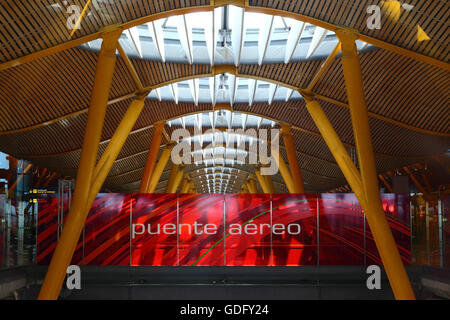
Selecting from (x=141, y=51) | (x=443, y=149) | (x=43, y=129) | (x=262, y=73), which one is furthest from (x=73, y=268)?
(x=443, y=149)

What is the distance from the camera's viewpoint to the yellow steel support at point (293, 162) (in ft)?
104

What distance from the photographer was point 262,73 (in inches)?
999

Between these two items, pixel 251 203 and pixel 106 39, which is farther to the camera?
pixel 251 203

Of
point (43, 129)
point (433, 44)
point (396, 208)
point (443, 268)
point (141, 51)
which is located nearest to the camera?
point (443, 268)

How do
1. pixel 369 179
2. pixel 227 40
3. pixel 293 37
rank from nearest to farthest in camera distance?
pixel 369 179
pixel 293 37
pixel 227 40

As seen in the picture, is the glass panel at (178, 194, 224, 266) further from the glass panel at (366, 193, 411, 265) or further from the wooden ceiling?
the wooden ceiling

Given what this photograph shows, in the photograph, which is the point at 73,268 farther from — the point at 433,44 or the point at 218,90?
the point at 218,90

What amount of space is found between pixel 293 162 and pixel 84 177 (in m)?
19.6

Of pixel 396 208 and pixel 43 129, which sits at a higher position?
pixel 43 129

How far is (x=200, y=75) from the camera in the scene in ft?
83.7

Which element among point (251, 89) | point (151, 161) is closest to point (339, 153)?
point (251, 89)

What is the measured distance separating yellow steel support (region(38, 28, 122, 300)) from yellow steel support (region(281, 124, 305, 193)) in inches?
696

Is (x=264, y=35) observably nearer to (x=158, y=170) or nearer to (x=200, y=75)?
(x=200, y=75)

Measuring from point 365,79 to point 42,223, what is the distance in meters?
15.8
